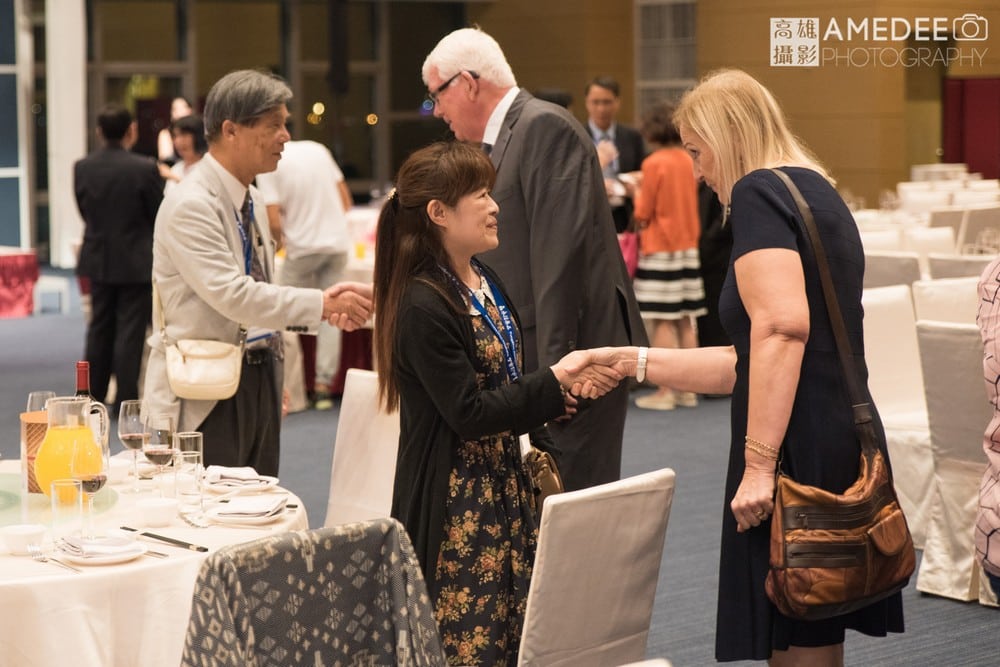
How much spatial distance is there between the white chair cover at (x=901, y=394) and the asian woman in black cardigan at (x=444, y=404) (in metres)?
2.76

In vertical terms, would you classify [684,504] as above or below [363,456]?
below

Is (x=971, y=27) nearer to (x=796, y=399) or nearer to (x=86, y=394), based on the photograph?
(x=796, y=399)

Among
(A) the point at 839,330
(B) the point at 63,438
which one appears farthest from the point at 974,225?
(B) the point at 63,438

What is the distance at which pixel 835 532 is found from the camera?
8.05ft

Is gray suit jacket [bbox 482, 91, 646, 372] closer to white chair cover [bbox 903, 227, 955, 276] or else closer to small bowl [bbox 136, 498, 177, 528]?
small bowl [bbox 136, 498, 177, 528]

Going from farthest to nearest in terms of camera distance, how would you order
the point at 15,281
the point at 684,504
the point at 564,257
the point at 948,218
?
the point at 15,281
the point at 948,218
the point at 684,504
the point at 564,257

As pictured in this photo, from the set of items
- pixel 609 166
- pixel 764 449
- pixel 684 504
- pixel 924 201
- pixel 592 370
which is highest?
pixel 609 166

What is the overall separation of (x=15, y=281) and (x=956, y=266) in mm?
7237

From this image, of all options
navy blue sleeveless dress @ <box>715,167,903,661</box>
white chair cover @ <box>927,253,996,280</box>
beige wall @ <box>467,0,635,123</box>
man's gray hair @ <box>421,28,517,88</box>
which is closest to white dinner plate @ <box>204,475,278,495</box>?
navy blue sleeveless dress @ <box>715,167,903,661</box>

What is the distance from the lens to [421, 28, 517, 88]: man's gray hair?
3.44 m

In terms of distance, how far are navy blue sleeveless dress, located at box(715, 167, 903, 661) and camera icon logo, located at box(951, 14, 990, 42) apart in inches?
110

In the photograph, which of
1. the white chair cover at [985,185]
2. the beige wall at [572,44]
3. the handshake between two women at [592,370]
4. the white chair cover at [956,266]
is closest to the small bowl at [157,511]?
the handshake between two women at [592,370]

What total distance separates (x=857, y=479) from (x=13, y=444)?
542 cm

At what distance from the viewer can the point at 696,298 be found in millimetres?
8000
